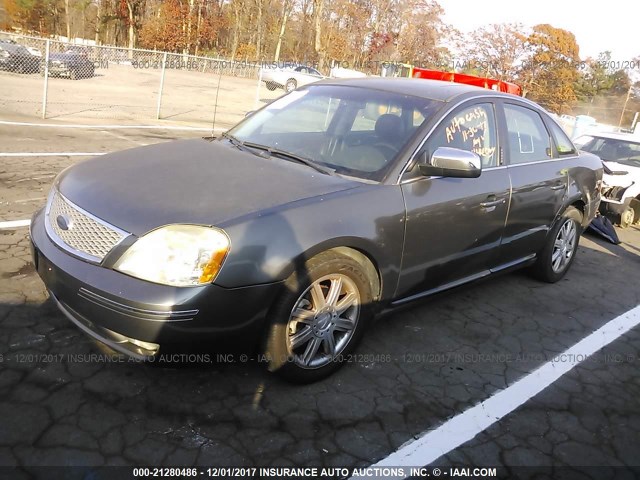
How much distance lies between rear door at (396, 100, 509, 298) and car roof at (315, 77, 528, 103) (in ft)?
0.36

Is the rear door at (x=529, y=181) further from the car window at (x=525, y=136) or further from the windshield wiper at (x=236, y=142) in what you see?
the windshield wiper at (x=236, y=142)

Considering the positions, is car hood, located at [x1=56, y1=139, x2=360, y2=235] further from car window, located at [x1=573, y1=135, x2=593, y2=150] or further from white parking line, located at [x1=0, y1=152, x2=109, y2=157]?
car window, located at [x1=573, y1=135, x2=593, y2=150]

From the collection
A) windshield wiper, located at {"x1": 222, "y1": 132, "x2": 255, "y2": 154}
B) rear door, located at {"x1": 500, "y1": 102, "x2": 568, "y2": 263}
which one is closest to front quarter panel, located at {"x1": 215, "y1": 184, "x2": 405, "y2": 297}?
windshield wiper, located at {"x1": 222, "y1": 132, "x2": 255, "y2": 154}

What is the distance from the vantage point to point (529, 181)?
4078 millimetres

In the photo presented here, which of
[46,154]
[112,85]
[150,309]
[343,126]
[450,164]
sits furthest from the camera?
[112,85]

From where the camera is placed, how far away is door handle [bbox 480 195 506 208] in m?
3.62

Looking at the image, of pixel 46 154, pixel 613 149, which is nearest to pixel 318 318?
pixel 46 154

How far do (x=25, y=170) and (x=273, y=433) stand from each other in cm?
545

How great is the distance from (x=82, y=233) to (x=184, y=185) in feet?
1.84

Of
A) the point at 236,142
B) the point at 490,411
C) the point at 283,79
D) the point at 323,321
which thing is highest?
the point at 283,79

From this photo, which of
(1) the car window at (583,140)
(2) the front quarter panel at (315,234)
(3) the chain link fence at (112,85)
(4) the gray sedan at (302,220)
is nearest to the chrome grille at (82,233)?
(4) the gray sedan at (302,220)

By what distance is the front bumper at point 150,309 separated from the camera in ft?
7.60

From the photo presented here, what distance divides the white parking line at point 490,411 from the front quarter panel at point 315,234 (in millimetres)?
838

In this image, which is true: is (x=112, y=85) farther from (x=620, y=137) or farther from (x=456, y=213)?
(x=456, y=213)
